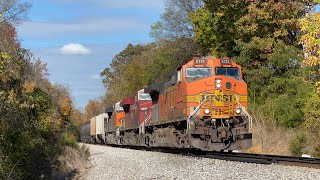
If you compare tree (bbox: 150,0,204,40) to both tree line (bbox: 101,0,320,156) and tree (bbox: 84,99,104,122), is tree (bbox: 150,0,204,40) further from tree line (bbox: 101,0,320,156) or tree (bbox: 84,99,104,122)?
tree (bbox: 84,99,104,122)

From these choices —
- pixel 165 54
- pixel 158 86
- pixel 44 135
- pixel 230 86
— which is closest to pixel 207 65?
pixel 230 86

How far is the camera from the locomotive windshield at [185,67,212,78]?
17641 mm

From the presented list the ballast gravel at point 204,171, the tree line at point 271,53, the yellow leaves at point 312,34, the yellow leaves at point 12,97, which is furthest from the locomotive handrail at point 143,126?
the yellow leaves at point 312,34

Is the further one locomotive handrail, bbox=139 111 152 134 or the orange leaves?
the orange leaves

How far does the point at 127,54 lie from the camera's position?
86375 millimetres

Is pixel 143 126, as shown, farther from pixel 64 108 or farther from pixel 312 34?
pixel 64 108

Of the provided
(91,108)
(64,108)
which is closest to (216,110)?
(64,108)

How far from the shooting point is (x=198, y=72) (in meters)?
17.8

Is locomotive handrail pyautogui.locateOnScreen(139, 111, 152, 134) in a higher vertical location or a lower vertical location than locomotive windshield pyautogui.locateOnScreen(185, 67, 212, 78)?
lower

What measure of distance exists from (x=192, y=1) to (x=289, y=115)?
25967mm

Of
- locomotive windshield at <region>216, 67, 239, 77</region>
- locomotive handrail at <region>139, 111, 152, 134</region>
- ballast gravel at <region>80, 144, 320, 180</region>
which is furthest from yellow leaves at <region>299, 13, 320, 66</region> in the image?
locomotive handrail at <region>139, 111, 152, 134</region>

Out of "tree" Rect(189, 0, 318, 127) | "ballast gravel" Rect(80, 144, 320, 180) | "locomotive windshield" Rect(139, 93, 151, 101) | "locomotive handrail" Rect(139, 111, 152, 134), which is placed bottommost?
"ballast gravel" Rect(80, 144, 320, 180)

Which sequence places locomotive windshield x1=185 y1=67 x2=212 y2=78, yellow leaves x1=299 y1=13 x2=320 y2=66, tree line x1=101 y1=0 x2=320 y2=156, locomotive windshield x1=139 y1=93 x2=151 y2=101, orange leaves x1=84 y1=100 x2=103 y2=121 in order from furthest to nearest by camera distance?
orange leaves x1=84 y1=100 x2=103 y2=121 < locomotive windshield x1=139 y1=93 x2=151 y2=101 < tree line x1=101 y1=0 x2=320 y2=156 < locomotive windshield x1=185 y1=67 x2=212 y2=78 < yellow leaves x1=299 y1=13 x2=320 y2=66

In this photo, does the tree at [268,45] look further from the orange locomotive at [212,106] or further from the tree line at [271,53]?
the orange locomotive at [212,106]
